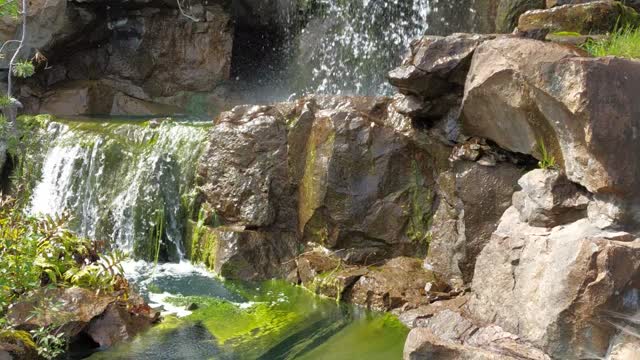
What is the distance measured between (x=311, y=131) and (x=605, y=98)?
3.86 metres

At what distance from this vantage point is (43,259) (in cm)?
623

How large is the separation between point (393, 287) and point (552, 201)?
2063mm

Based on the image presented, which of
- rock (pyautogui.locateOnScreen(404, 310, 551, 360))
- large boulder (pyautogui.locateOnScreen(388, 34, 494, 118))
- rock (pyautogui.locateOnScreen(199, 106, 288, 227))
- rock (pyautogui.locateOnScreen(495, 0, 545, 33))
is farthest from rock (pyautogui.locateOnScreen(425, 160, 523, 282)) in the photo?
rock (pyautogui.locateOnScreen(495, 0, 545, 33))

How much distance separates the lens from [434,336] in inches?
187

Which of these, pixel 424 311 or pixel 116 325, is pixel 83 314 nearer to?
pixel 116 325

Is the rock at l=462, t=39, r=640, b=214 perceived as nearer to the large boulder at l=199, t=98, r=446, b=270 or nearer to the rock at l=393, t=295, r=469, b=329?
the rock at l=393, t=295, r=469, b=329

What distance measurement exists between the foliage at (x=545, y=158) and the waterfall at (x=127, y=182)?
4573 mm

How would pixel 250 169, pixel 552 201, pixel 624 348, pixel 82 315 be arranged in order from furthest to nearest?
pixel 250 169 → pixel 82 315 → pixel 552 201 → pixel 624 348

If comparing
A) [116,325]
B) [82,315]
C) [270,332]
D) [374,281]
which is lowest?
[270,332]

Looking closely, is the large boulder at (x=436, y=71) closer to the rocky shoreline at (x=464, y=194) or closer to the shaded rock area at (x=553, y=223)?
the rocky shoreline at (x=464, y=194)

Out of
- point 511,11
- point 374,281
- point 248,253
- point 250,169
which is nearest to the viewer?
point 374,281

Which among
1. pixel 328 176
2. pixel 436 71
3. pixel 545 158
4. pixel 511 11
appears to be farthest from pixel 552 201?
pixel 511 11

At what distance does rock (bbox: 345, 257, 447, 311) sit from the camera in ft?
21.4

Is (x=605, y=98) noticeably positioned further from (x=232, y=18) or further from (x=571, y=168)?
(x=232, y=18)
